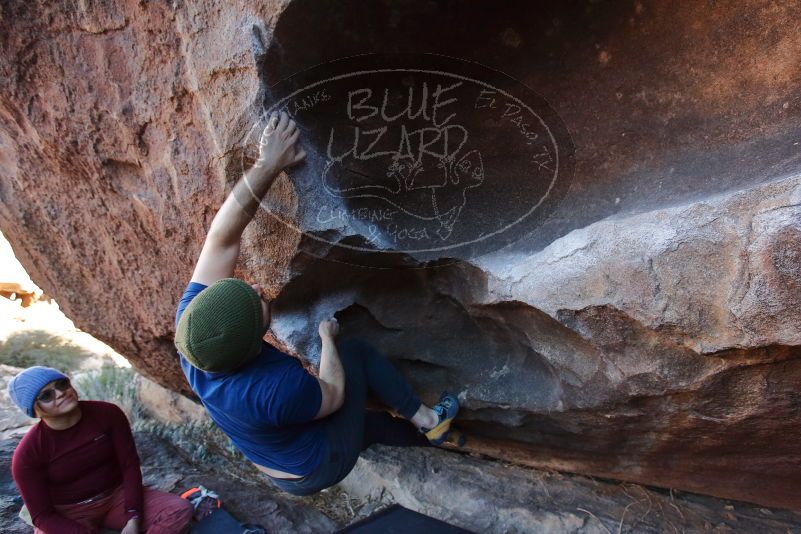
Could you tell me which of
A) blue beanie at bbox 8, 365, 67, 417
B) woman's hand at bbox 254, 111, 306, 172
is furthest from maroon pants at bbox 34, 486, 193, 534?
woman's hand at bbox 254, 111, 306, 172

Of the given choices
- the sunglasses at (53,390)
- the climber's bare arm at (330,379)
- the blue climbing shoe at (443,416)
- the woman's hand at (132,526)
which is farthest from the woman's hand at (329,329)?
the woman's hand at (132,526)

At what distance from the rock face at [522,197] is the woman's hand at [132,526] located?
0.78 meters

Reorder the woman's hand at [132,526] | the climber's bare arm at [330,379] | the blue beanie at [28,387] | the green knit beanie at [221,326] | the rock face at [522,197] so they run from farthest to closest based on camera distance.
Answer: the woman's hand at [132,526] → the blue beanie at [28,387] → the climber's bare arm at [330,379] → the green knit beanie at [221,326] → the rock face at [522,197]

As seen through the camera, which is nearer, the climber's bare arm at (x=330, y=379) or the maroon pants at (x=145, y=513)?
the climber's bare arm at (x=330, y=379)

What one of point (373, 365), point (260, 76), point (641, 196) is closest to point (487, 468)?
point (373, 365)

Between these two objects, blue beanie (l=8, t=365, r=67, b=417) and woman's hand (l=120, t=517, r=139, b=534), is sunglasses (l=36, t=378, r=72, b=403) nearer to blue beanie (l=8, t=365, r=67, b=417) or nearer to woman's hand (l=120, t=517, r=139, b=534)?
blue beanie (l=8, t=365, r=67, b=417)

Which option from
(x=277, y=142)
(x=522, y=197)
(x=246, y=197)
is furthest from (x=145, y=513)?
(x=522, y=197)

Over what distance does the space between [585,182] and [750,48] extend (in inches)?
17.6

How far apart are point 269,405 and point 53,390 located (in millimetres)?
896

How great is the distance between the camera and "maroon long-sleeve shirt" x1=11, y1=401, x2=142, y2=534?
1816mm

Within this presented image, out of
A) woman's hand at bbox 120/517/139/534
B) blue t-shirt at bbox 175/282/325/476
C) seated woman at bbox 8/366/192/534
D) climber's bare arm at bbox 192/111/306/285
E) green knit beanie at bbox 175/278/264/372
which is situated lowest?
woman's hand at bbox 120/517/139/534

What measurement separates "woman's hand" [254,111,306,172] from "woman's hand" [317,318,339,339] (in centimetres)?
49

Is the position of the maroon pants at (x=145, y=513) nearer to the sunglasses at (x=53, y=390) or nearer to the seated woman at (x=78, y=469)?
the seated woman at (x=78, y=469)

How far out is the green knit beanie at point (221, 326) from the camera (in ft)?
4.25
